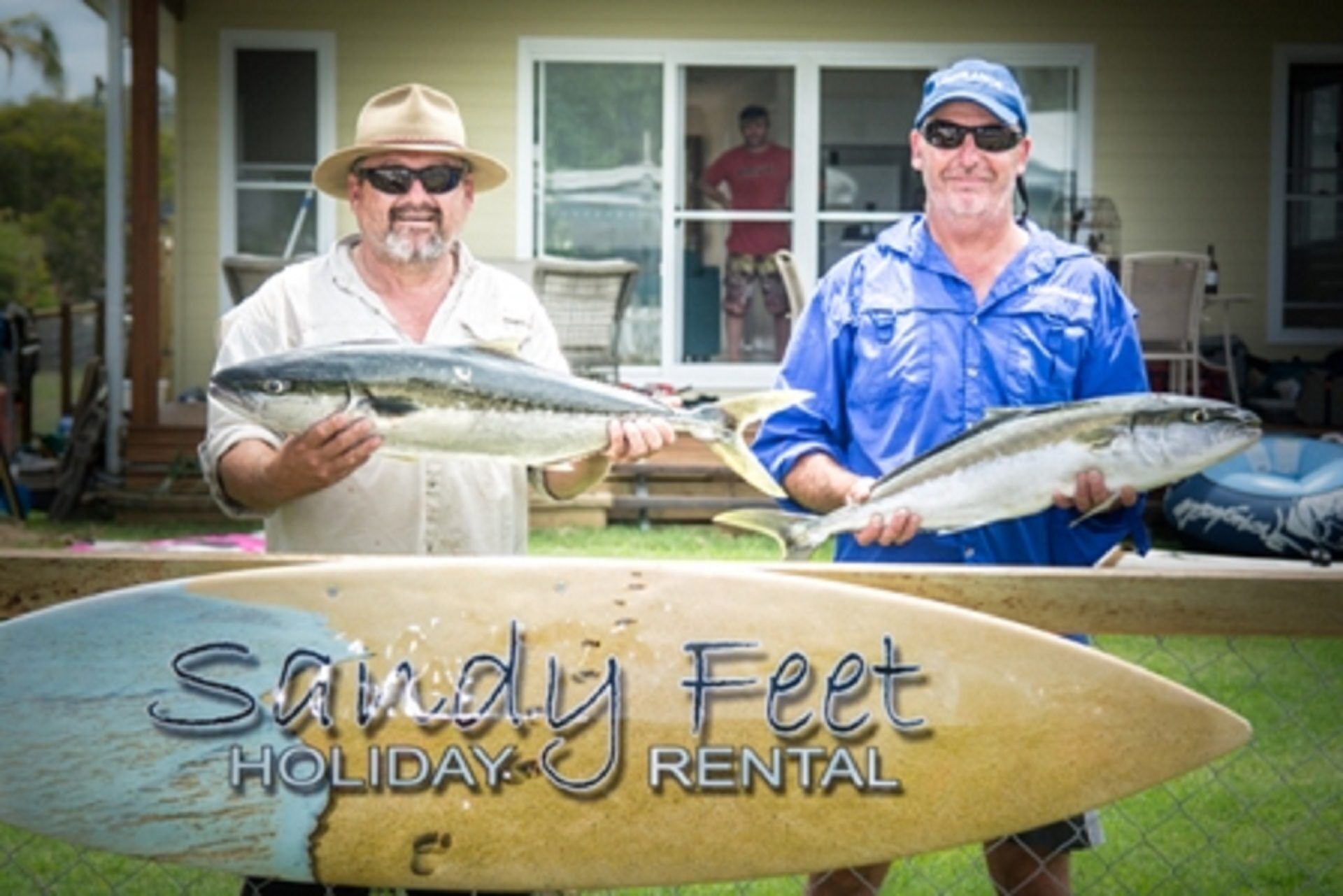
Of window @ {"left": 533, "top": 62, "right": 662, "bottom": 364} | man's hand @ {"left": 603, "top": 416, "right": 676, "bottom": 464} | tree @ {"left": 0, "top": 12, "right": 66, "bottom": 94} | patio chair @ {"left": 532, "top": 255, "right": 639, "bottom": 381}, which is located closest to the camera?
man's hand @ {"left": 603, "top": 416, "right": 676, "bottom": 464}

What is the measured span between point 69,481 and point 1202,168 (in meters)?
8.57

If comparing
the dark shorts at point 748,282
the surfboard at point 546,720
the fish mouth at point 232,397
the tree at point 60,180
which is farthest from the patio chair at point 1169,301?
the tree at point 60,180

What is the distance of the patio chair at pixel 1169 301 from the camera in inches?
443

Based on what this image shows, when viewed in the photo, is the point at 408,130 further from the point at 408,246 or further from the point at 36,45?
the point at 36,45

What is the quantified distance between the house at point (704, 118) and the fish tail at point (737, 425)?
1037cm

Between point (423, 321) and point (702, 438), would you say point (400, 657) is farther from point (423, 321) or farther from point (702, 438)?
point (423, 321)

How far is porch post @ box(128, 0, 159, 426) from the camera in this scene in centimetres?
1083

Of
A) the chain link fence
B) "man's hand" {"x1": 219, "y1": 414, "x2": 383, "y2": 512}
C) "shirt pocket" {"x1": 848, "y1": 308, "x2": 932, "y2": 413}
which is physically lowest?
the chain link fence

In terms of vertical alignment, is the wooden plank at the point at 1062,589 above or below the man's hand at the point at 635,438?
below

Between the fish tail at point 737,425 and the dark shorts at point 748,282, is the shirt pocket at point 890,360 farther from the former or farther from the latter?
the dark shorts at point 748,282

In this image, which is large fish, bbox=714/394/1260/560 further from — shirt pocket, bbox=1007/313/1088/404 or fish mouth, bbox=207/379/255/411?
fish mouth, bbox=207/379/255/411

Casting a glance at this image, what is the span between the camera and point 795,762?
2.64 metres

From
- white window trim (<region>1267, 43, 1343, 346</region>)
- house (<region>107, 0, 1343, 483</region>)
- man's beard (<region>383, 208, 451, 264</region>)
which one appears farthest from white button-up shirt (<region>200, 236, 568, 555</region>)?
white window trim (<region>1267, 43, 1343, 346</region>)

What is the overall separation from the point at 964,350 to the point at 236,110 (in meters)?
11.1
